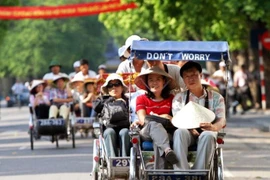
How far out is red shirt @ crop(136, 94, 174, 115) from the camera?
43.9 feet

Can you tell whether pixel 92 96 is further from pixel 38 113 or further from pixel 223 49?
pixel 223 49

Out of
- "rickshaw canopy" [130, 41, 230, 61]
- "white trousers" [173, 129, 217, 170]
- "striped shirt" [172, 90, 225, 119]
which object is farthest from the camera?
"striped shirt" [172, 90, 225, 119]

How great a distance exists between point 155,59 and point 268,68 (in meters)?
26.7

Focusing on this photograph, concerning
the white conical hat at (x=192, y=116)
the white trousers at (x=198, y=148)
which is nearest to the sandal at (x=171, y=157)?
the white trousers at (x=198, y=148)

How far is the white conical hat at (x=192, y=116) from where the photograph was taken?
12.7 m

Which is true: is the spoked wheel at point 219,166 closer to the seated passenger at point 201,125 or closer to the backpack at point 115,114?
the seated passenger at point 201,125

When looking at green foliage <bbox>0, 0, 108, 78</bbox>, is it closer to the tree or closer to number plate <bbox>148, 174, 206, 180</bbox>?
the tree

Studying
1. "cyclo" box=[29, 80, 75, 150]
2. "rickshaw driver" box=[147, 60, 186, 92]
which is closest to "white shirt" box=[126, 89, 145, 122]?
"rickshaw driver" box=[147, 60, 186, 92]

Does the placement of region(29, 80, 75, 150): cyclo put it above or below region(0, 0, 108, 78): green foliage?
below

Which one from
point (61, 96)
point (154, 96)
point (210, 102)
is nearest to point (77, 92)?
point (61, 96)

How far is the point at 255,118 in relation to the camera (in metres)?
35.9

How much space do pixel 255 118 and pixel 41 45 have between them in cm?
6342

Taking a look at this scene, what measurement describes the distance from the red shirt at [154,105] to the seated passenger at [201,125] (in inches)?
7.2

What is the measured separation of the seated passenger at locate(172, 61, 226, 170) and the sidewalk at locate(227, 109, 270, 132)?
1695 cm
